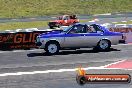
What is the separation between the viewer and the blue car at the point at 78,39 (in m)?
21.1

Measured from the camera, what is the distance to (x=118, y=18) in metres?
54.4

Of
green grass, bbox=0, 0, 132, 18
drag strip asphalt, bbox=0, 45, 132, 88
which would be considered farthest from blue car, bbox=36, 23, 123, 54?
green grass, bbox=0, 0, 132, 18

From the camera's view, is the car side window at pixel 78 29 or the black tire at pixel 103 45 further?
the black tire at pixel 103 45

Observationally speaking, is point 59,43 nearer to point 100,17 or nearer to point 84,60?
point 84,60

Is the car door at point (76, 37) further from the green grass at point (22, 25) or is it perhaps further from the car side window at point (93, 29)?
the green grass at point (22, 25)

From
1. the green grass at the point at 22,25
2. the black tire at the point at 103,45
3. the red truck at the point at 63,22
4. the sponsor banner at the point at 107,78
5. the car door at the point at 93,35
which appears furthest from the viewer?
the green grass at the point at 22,25

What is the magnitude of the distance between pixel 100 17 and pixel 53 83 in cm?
4121

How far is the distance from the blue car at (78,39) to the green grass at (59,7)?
1558 inches

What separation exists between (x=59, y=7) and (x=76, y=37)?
1828 inches

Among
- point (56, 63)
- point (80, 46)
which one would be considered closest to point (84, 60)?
point (56, 63)

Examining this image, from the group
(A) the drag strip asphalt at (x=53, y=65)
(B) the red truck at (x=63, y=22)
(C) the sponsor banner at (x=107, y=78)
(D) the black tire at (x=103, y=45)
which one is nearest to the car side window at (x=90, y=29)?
(D) the black tire at (x=103, y=45)

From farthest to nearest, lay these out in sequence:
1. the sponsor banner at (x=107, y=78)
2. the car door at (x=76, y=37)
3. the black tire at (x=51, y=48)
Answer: the car door at (x=76, y=37) < the black tire at (x=51, y=48) < the sponsor banner at (x=107, y=78)

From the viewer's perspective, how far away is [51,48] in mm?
21094

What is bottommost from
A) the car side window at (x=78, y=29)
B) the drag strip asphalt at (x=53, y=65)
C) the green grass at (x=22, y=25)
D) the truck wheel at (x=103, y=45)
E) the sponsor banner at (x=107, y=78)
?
the green grass at (x=22, y=25)
